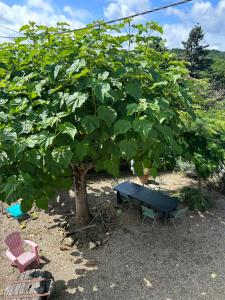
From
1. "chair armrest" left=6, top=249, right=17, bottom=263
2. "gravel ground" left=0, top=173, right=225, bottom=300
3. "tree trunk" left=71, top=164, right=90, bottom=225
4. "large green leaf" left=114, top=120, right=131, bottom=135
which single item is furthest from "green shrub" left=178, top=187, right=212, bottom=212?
"large green leaf" left=114, top=120, right=131, bottom=135

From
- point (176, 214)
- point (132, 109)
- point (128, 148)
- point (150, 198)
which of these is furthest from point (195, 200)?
point (132, 109)

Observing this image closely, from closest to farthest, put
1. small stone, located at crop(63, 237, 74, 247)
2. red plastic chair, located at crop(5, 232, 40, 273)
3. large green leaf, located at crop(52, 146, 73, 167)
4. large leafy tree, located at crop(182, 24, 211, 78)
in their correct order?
large green leaf, located at crop(52, 146, 73, 167) < red plastic chair, located at crop(5, 232, 40, 273) < small stone, located at crop(63, 237, 74, 247) < large leafy tree, located at crop(182, 24, 211, 78)

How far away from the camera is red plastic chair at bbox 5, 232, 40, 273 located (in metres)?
4.81

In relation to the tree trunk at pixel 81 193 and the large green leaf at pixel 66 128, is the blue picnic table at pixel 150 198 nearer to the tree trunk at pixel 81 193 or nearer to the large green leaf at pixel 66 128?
the tree trunk at pixel 81 193

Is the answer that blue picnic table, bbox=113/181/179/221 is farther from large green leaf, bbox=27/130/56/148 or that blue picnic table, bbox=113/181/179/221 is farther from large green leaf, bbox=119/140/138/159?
large green leaf, bbox=27/130/56/148

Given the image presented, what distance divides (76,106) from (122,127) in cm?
57

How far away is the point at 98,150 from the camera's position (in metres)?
3.80

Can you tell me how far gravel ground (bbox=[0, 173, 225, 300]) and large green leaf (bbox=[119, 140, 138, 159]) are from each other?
8.40 ft

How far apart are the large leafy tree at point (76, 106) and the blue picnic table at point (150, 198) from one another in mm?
2067

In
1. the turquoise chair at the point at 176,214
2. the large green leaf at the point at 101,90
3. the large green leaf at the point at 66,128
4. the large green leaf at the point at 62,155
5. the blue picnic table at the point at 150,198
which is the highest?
the large green leaf at the point at 101,90

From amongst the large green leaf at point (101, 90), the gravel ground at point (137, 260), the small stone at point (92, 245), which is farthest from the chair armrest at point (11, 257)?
the large green leaf at point (101, 90)

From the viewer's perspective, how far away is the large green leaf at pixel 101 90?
9.96ft

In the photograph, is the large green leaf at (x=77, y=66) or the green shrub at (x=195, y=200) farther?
the green shrub at (x=195, y=200)

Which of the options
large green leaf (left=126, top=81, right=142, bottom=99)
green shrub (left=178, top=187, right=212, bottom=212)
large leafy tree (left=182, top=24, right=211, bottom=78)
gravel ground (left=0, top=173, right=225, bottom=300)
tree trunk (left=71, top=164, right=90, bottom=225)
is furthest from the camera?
large leafy tree (left=182, top=24, right=211, bottom=78)
